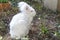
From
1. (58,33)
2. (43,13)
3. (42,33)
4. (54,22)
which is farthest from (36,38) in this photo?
(43,13)

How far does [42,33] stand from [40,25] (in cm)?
21

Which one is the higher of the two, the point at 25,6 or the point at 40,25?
the point at 25,6

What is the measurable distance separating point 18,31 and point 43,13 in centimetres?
80

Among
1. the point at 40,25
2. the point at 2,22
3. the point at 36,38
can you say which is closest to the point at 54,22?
the point at 40,25

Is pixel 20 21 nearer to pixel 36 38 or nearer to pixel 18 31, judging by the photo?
pixel 18 31

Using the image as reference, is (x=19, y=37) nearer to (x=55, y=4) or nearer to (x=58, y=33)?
(x=58, y=33)

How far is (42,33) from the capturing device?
2330mm

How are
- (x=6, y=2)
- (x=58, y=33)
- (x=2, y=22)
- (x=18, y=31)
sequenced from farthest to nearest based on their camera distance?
(x=6, y=2) < (x=2, y=22) < (x=58, y=33) < (x=18, y=31)

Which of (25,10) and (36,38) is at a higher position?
(25,10)

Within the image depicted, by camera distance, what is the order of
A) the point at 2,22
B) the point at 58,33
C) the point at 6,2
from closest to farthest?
the point at 58,33 → the point at 2,22 → the point at 6,2

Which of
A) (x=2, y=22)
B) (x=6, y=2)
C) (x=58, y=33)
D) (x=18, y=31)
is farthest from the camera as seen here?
(x=6, y=2)

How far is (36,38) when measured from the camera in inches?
89.4

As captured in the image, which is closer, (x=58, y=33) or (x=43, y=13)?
(x=58, y=33)

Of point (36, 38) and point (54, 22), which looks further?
point (54, 22)
